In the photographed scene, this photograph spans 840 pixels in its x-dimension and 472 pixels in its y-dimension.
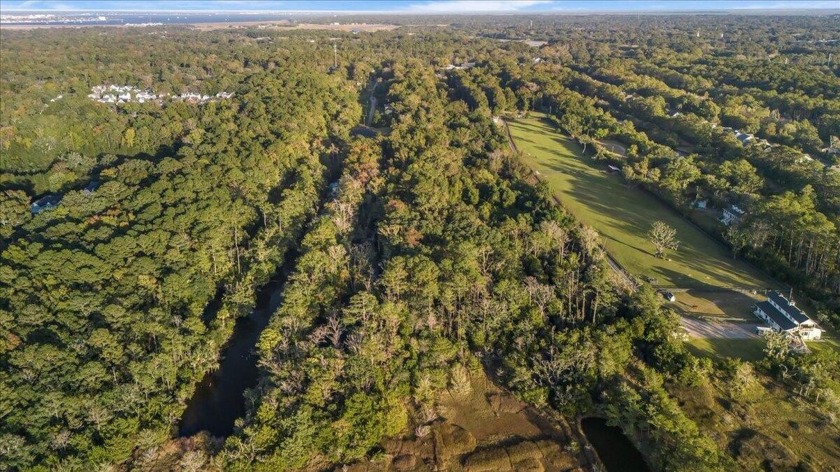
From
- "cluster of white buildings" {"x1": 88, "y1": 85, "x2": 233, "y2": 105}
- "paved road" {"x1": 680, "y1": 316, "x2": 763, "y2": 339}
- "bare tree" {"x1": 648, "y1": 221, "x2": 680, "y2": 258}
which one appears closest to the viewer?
"paved road" {"x1": 680, "y1": 316, "x2": 763, "y2": 339}

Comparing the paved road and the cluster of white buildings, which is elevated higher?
the cluster of white buildings

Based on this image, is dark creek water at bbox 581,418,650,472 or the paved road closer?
dark creek water at bbox 581,418,650,472

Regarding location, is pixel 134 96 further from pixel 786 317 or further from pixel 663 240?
pixel 786 317

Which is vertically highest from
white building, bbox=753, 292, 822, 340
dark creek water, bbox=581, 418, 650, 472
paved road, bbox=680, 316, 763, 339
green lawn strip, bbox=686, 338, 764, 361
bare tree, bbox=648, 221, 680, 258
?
bare tree, bbox=648, 221, 680, 258

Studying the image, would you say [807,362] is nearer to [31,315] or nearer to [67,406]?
[67,406]

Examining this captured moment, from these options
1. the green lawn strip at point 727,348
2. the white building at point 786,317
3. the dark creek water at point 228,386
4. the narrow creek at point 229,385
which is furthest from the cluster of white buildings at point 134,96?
the white building at point 786,317

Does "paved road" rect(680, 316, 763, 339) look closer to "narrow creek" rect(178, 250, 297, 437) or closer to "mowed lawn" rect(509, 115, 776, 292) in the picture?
"mowed lawn" rect(509, 115, 776, 292)

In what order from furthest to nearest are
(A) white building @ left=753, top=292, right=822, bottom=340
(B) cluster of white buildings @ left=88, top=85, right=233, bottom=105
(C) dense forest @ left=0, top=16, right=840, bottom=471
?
(B) cluster of white buildings @ left=88, top=85, right=233, bottom=105 → (A) white building @ left=753, top=292, right=822, bottom=340 → (C) dense forest @ left=0, top=16, right=840, bottom=471

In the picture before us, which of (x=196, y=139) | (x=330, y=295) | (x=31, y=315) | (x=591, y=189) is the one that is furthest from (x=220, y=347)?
(x=591, y=189)

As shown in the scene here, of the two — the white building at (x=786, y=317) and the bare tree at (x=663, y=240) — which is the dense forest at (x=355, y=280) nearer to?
the white building at (x=786, y=317)

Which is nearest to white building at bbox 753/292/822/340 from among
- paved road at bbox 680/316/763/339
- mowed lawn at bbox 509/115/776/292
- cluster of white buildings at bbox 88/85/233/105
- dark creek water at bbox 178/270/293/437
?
paved road at bbox 680/316/763/339
